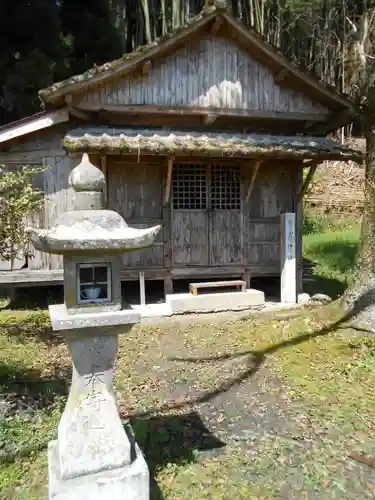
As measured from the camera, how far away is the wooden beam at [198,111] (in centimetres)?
885

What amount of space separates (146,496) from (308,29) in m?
26.5

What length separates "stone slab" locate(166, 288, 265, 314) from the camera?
896 centimetres

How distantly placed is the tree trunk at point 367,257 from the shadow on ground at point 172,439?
3.62 m

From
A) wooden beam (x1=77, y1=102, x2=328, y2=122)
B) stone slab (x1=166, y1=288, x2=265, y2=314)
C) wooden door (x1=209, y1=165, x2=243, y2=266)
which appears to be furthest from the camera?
wooden door (x1=209, y1=165, x2=243, y2=266)

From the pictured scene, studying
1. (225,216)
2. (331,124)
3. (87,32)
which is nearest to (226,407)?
(225,216)

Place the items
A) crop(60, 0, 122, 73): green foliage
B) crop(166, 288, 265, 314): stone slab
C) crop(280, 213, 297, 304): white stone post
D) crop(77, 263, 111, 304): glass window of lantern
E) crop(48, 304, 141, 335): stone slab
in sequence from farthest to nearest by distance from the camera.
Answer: crop(60, 0, 122, 73): green foliage
crop(280, 213, 297, 304): white stone post
crop(166, 288, 265, 314): stone slab
crop(77, 263, 111, 304): glass window of lantern
crop(48, 304, 141, 335): stone slab

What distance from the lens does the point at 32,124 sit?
8.59 meters

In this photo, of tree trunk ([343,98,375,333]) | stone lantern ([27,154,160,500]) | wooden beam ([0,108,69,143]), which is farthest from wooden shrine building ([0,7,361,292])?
stone lantern ([27,154,160,500])

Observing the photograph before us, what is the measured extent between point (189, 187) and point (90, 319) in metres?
6.81

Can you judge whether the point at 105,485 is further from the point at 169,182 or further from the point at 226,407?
the point at 169,182

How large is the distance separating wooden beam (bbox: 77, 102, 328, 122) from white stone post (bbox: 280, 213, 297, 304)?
2.36 meters

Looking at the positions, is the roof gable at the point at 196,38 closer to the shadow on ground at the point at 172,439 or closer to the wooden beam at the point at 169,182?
the wooden beam at the point at 169,182

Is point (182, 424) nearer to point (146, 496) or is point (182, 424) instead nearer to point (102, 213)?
point (146, 496)

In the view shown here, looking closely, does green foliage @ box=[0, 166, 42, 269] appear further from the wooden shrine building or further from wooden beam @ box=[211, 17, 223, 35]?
wooden beam @ box=[211, 17, 223, 35]
